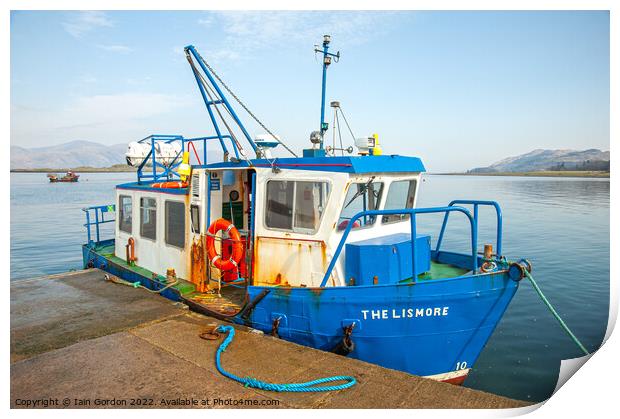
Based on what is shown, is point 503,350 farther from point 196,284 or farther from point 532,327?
point 196,284

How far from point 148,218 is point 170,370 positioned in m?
5.15

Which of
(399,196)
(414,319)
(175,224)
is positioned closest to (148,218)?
(175,224)

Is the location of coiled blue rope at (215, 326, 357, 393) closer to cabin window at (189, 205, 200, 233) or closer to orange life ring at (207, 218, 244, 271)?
orange life ring at (207, 218, 244, 271)

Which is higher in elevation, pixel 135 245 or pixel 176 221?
pixel 176 221

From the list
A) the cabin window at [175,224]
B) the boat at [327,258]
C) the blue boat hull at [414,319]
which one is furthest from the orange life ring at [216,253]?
the blue boat hull at [414,319]

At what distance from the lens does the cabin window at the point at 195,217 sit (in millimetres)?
7688

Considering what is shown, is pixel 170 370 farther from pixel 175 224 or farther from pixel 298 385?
pixel 175 224

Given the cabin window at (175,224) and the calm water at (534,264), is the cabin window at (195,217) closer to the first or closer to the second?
the cabin window at (175,224)

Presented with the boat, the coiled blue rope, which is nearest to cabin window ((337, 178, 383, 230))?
the boat

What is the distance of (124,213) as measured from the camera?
10.2 m
